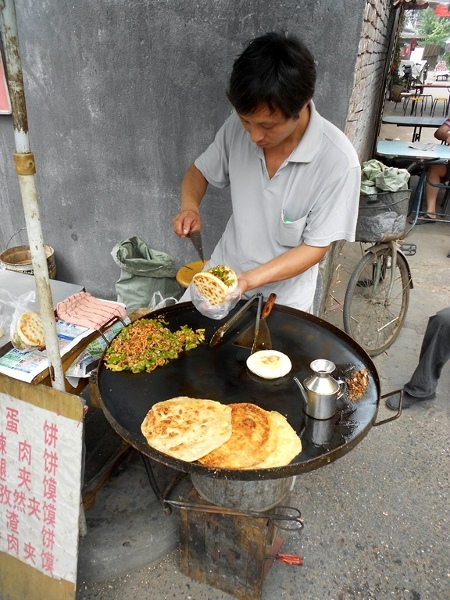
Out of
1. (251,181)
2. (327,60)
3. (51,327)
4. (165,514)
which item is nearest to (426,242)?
(327,60)

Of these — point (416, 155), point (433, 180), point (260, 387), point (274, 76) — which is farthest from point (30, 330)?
point (433, 180)

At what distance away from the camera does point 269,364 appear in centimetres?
204

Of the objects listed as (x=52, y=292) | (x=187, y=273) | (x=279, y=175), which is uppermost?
(x=279, y=175)

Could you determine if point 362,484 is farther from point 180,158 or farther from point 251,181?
point 180,158

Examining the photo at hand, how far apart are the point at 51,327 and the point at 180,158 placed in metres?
2.75

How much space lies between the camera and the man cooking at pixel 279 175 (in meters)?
→ 1.90

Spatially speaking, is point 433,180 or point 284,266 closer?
point 284,266

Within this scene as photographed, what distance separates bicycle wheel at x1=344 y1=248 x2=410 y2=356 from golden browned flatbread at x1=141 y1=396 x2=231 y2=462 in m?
2.87

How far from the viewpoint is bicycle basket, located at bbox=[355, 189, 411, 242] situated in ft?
13.5

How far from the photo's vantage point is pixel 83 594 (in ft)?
8.13

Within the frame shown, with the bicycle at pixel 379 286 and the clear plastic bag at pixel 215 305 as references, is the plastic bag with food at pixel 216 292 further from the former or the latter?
the bicycle at pixel 379 286

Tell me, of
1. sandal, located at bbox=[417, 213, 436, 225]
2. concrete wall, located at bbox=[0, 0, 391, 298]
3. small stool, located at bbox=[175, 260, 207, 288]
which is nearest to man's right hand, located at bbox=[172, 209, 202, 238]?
small stool, located at bbox=[175, 260, 207, 288]

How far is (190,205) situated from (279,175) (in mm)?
682

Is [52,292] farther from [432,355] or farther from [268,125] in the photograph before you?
[432,355]
